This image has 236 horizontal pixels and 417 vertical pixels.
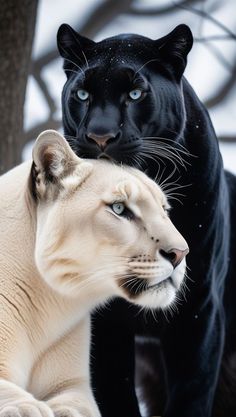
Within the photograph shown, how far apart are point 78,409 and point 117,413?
1268 millimetres

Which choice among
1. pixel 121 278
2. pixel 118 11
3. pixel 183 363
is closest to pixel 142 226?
pixel 121 278

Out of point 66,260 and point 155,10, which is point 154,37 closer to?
point 155,10

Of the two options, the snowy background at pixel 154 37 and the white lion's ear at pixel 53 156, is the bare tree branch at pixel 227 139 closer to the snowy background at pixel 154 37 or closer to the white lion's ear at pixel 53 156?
the snowy background at pixel 154 37

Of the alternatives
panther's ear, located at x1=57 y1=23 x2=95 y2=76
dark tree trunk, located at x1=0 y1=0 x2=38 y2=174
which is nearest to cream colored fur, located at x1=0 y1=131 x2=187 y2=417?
panther's ear, located at x1=57 y1=23 x2=95 y2=76

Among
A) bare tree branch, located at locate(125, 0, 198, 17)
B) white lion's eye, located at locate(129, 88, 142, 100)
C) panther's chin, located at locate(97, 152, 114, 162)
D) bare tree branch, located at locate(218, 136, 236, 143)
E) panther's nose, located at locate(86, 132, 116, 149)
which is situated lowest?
bare tree branch, located at locate(218, 136, 236, 143)

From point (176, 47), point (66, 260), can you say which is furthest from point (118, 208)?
point (176, 47)

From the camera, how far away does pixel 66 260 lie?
166 inches

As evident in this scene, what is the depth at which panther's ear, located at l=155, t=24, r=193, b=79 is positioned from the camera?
5.01 metres

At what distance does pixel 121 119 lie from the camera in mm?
4684

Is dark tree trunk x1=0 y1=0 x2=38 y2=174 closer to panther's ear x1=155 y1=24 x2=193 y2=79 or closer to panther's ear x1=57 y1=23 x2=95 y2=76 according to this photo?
panther's ear x1=57 y1=23 x2=95 y2=76

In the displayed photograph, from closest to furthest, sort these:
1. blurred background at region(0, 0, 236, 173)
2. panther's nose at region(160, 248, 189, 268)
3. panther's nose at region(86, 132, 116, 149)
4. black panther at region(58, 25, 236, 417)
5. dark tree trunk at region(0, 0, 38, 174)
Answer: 1. panther's nose at region(160, 248, 189, 268)
2. panther's nose at region(86, 132, 116, 149)
3. black panther at region(58, 25, 236, 417)
4. dark tree trunk at region(0, 0, 38, 174)
5. blurred background at region(0, 0, 236, 173)

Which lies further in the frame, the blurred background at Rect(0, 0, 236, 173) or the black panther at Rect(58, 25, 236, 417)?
the blurred background at Rect(0, 0, 236, 173)

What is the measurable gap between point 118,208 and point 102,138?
39 centimetres

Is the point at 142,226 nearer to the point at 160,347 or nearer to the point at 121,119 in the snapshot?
the point at 121,119
